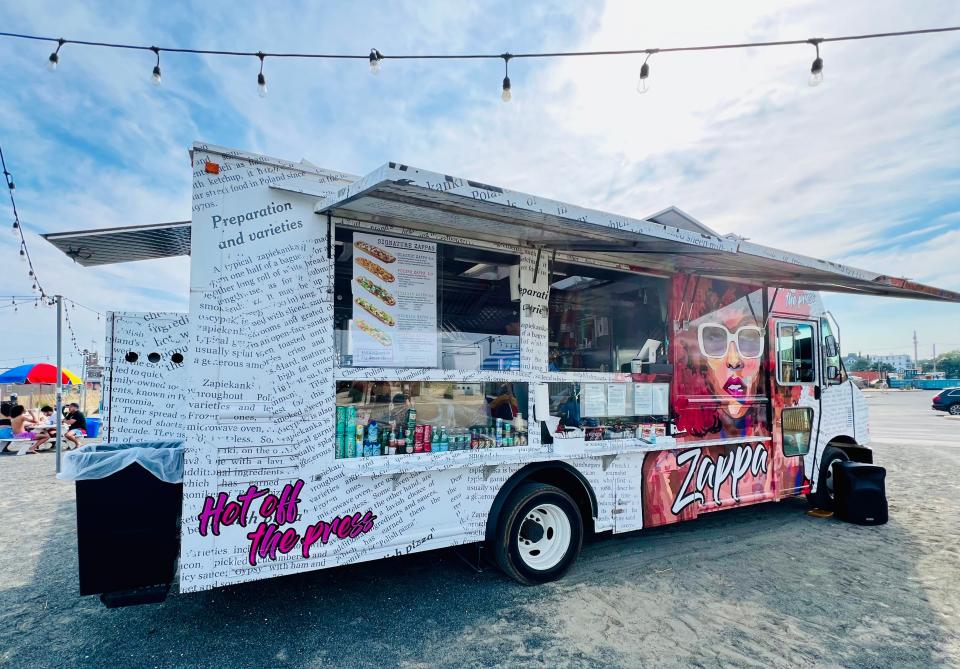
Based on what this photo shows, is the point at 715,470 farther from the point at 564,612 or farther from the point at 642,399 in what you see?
the point at 564,612

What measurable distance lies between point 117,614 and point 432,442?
2.40 m

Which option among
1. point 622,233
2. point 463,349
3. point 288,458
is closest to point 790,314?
point 622,233

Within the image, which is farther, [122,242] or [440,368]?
[122,242]

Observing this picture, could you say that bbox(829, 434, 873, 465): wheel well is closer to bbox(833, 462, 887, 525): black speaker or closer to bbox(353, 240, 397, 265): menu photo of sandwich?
bbox(833, 462, 887, 525): black speaker

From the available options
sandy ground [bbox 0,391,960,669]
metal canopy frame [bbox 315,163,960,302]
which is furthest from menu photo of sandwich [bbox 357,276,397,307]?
sandy ground [bbox 0,391,960,669]

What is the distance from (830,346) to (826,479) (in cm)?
156

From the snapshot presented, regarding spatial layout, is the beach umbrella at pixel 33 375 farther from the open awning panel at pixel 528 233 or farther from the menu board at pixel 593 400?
the menu board at pixel 593 400

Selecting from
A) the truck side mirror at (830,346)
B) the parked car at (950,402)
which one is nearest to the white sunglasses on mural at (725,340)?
the truck side mirror at (830,346)

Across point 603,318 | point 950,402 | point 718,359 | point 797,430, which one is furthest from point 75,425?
point 950,402

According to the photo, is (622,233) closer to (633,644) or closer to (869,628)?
(633,644)

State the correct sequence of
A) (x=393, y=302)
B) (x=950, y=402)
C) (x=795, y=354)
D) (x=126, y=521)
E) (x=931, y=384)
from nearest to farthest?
(x=126, y=521)
(x=393, y=302)
(x=795, y=354)
(x=950, y=402)
(x=931, y=384)

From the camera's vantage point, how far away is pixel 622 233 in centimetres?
362

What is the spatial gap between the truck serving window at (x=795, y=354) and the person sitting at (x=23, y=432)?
1451 cm

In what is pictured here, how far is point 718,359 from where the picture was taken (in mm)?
4918
